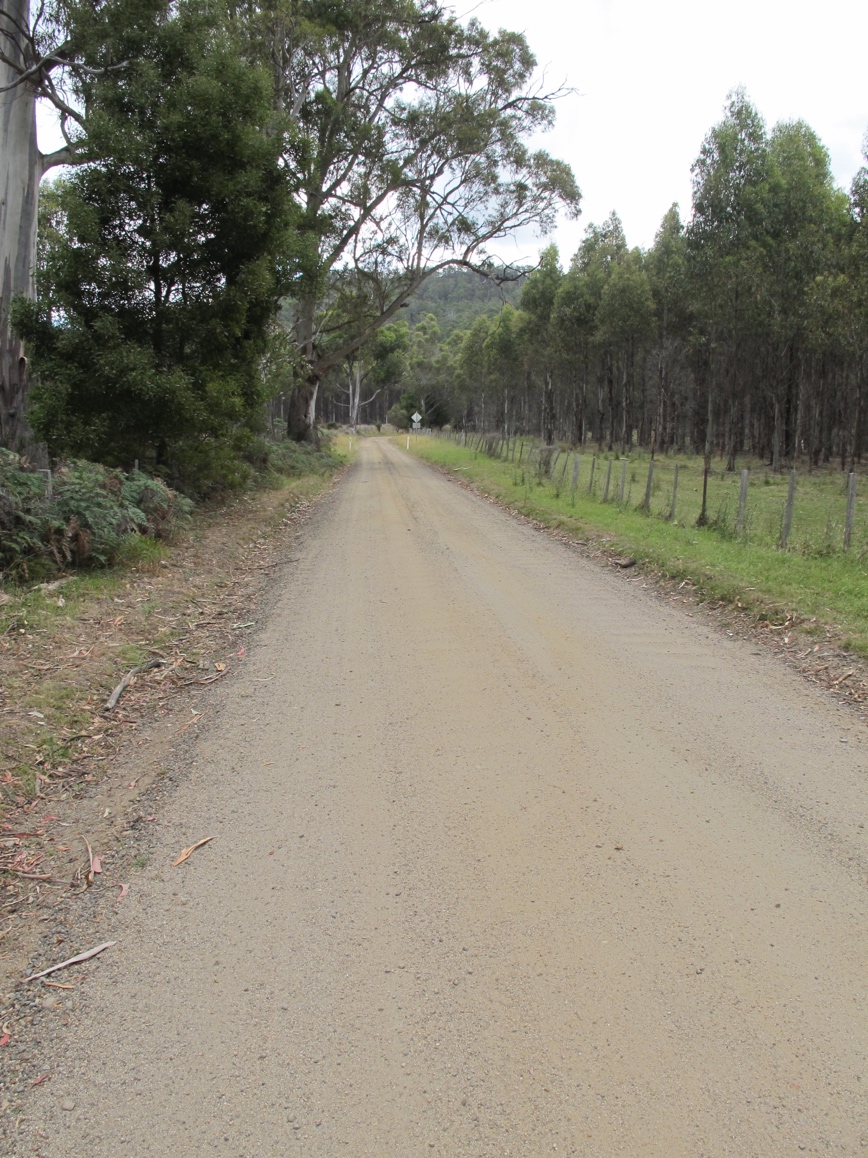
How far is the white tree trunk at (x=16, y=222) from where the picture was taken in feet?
44.0

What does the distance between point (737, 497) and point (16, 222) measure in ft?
60.7

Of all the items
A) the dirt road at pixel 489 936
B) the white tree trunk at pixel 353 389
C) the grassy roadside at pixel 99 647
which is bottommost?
the dirt road at pixel 489 936

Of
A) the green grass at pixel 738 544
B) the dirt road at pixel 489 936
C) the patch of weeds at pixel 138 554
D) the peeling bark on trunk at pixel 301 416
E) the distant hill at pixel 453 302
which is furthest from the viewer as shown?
the distant hill at pixel 453 302

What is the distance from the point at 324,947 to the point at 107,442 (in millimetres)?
11751

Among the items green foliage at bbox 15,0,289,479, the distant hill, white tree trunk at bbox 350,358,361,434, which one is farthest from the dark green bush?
the distant hill

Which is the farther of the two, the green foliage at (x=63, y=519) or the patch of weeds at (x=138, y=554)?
the patch of weeds at (x=138, y=554)

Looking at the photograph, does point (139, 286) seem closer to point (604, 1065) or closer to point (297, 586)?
point (297, 586)

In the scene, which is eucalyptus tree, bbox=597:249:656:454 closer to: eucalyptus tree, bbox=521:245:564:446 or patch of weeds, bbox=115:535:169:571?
eucalyptus tree, bbox=521:245:564:446

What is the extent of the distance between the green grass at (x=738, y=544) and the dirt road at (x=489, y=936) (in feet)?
9.05

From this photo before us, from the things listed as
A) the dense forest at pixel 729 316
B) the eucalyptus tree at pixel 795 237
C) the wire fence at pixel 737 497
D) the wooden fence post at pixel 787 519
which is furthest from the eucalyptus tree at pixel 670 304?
the wooden fence post at pixel 787 519

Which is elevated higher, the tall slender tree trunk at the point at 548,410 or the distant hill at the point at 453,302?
the distant hill at the point at 453,302

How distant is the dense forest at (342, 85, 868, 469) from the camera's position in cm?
2770

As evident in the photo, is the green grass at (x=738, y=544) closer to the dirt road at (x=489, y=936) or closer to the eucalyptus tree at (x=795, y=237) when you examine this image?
the dirt road at (x=489, y=936)

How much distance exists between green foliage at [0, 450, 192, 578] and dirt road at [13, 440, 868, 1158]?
366 cm
